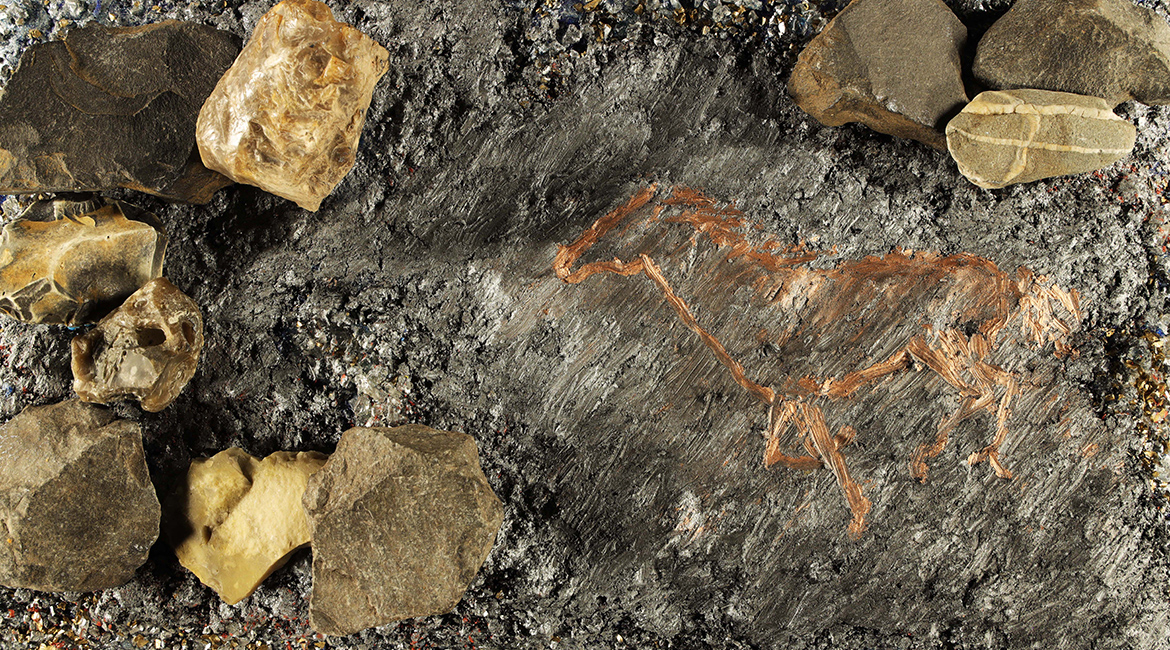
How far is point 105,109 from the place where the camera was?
1.99 meters

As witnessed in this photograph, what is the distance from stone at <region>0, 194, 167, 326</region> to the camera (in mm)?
2023

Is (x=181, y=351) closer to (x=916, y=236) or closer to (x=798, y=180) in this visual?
(x=798, y=180)

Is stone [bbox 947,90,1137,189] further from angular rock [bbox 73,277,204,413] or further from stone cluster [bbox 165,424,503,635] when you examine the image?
angular rock [bbox 73,277,204,413]

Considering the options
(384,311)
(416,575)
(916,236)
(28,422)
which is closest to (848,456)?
(916,236)

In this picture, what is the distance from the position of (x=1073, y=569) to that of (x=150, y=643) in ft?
8.93

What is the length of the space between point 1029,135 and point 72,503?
2.76 m

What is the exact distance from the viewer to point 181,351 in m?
2.06

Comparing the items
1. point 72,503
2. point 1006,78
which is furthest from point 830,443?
point 72,503

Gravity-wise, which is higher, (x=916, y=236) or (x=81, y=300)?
(x=81, y=300)

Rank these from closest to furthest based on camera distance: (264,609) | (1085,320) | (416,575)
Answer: (416,575) < (1085,320) < (264,609)

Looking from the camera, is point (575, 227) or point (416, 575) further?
point (575, 227)

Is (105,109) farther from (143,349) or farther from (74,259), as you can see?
(143,349)

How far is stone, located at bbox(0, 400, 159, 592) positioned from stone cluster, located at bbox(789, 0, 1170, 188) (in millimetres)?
2184

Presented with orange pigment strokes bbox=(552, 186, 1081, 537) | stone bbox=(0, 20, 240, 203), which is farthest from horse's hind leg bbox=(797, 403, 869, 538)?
stone bbox=(0, 20, 240, 203)
